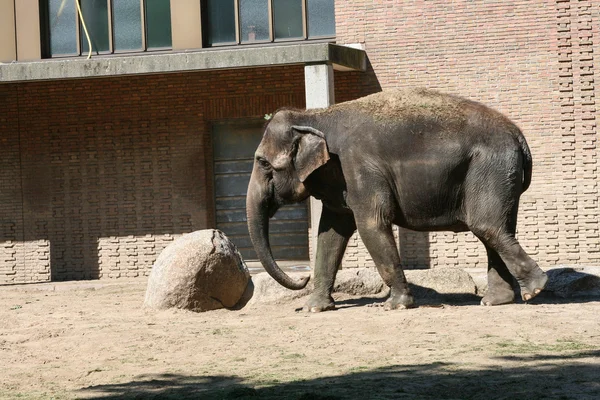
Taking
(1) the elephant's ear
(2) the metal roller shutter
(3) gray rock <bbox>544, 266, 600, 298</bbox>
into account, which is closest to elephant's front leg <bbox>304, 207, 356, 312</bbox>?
(1) the elephant's ear

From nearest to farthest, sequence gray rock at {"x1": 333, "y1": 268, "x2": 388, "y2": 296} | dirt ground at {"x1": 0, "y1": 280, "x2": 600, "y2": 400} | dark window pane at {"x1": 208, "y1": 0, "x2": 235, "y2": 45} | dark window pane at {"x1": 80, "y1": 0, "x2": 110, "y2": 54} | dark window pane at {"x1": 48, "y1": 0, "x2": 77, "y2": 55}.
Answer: dirt ground at {"x1": 0, "y1": 280, "x2": 600, "y2": 400}
gray rock at {"x1": 333, "y1": 268, "x2": 388, "y2": 296}
dark window pane at {"x1": 208, "y1": 0, "x2": 235, "y2": 45}
dark window pane at {"x1": 80, "y1": 0, "x2": 110, "y2": 54}
dark window pane at {"x1": 48, "y1": 0, "x2": 77, "y2": 55}

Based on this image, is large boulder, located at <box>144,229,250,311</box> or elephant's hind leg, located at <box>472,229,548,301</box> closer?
elephant's hind leg, located at <box>472,229,548,301</box>

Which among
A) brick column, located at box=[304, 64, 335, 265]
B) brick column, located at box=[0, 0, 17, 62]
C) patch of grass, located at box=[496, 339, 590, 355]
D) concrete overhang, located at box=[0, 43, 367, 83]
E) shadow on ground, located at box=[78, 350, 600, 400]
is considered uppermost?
brick column, located at box=[0, 0, 17, 62]

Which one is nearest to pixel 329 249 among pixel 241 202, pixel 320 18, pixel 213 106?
pixel 241 202

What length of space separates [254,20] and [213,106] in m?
1.78

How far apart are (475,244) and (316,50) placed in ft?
15.0

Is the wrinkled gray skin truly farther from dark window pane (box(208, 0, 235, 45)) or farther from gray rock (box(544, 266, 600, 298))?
dark window pane (box(208, 0, 235, 45))

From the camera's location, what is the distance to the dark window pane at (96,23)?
2034 centimetres

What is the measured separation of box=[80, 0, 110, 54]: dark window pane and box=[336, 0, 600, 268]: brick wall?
18.8 ft

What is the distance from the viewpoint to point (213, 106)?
19.8m

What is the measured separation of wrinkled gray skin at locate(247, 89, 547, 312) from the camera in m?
11.3

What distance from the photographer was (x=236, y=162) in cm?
2006

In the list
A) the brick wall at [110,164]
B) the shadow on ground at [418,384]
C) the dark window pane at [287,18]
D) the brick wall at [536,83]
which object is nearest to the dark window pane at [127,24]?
the brick wall at [110,164]

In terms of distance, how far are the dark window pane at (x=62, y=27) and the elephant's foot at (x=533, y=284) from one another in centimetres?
1199
